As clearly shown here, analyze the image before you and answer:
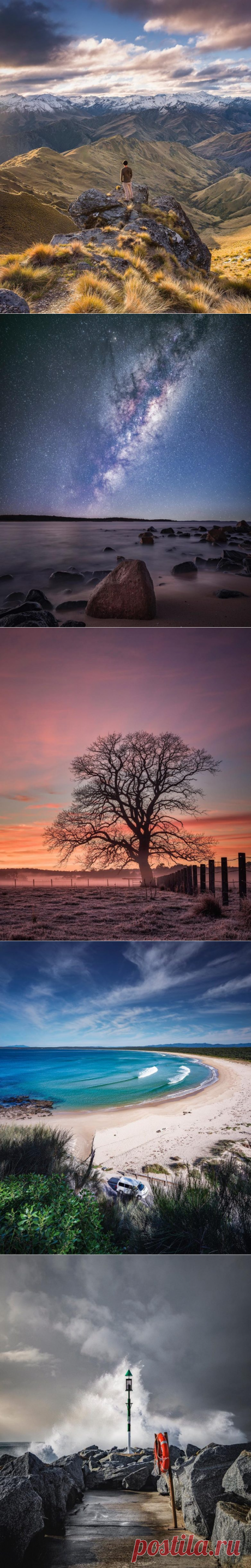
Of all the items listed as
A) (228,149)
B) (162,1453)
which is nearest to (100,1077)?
(162,1453)

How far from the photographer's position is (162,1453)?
11.6 feet

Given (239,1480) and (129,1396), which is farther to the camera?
(129,1396)

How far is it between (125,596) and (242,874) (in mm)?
1332

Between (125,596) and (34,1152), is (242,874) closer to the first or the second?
(125,596)

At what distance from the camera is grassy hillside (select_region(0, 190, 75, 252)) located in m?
4.01

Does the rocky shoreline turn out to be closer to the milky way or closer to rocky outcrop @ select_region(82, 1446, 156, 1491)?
rocky outcrop @ select_region(82, 1446, 156, 1491)

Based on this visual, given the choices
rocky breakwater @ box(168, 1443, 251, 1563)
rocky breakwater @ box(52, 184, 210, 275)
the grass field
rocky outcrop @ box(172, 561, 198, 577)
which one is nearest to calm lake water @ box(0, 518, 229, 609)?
rocky outcrop @ box(172, 561, 198, 577)

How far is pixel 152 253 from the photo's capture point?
4109 millimetres

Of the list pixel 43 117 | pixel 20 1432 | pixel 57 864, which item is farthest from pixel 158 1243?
pixel 43 117

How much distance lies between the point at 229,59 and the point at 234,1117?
14.6 feet

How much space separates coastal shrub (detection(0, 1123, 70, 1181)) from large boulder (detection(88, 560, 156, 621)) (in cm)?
216

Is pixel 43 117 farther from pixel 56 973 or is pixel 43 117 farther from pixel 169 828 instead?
pixel 56 973

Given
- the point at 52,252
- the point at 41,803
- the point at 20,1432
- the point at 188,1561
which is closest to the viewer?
the point at 188,1561

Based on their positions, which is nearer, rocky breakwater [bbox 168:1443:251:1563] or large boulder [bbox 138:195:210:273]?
rocky breakwater [bbox 168:1443:251:1563]
